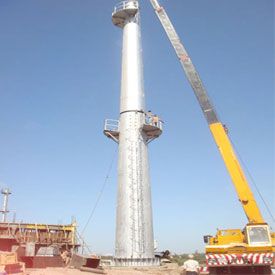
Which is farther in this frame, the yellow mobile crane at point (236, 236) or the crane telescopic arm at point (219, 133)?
the crane telescopic arm at point (219, 133)

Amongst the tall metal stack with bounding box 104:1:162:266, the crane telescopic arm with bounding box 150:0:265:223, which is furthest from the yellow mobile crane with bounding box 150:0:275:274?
the tall metal stack with bounding box 104:1:162:266

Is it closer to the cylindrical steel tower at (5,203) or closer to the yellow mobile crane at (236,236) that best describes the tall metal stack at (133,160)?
the yellow mobile crane at (236,236)

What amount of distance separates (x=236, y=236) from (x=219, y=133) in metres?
5.77

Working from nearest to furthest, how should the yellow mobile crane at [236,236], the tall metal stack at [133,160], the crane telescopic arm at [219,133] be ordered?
the yellow mobile crane at [236,236] < the crane telescopic arm at [219,133] < the tall metal stack at [133,160]

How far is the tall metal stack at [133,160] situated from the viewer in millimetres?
28062

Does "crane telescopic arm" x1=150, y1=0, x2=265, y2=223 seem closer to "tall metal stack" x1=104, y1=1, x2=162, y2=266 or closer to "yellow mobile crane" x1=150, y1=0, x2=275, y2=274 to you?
"yellow mobile crane" x1=150, y1=0, x2=275, y2=274

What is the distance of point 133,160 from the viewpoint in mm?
30062

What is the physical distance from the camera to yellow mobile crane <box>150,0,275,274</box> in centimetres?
1577

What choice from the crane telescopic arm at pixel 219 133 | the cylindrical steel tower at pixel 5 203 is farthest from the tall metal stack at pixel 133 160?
the cylindrical steel tower at pixel 5 203

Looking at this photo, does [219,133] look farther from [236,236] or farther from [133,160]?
[133,160]

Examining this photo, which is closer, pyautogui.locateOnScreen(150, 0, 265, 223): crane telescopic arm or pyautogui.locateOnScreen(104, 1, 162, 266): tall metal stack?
pyautogui.locateOnScreen(150, 0, 265, 223): crane telescopic arm

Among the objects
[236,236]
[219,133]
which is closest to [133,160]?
[219,133]

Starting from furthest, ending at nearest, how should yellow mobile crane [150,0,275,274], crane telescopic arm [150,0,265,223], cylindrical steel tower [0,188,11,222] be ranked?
cylindrical steel tower [0,188,11,222] < crane telescopic arm [150,0,265,223] < yellow mobile crane [150,0,275,274]

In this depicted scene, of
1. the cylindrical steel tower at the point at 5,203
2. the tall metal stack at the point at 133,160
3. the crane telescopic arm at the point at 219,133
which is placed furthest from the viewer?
the cylindrical steel tower at the point at 5,203
